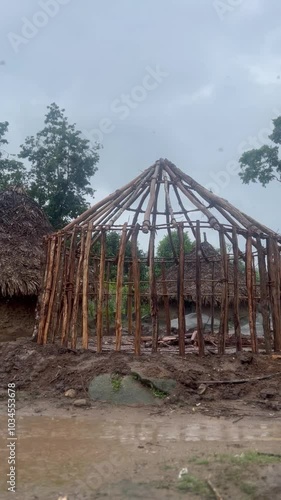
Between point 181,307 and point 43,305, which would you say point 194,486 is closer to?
point 181,307

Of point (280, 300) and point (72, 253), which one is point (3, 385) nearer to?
point (72, 253)

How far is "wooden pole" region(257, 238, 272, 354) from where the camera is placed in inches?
376

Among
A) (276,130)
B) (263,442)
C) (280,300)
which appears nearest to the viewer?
(263,442)

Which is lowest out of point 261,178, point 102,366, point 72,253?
point 102,366

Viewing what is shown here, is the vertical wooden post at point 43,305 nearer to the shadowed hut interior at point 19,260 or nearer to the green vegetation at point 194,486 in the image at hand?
the shadowed hut interior at point 19,260

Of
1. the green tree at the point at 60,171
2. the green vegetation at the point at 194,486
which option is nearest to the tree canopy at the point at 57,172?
the green tree at the point at 60,171

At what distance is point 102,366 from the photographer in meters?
8.34

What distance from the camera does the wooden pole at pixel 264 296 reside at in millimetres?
9539

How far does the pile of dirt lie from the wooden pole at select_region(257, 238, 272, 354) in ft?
1.61

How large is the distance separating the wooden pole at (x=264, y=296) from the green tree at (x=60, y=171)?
1339 centimetres

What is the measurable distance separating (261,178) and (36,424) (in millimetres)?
17397

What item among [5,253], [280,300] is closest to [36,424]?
[280,300]

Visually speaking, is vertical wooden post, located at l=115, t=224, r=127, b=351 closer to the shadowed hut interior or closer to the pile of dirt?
the pile of dirt

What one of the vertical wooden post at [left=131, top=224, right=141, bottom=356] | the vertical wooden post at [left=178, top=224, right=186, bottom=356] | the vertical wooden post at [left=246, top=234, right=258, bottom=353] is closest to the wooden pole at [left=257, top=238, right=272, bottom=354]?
the vertical wooden post at [left=246, top=234, right=258, bottom=353]
